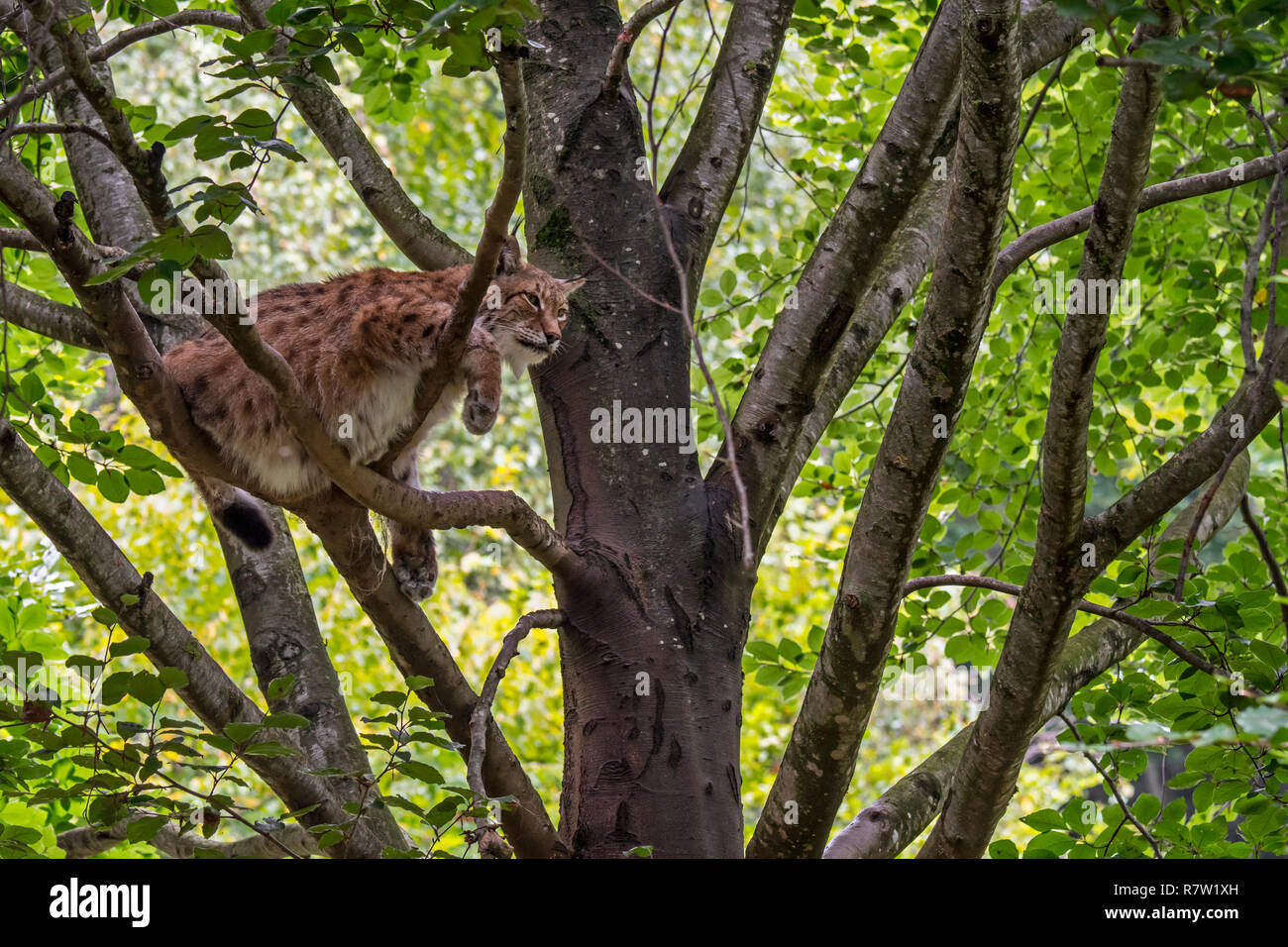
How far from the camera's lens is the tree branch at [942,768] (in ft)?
9.42

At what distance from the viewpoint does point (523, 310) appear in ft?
11.3

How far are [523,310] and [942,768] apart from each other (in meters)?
1.76

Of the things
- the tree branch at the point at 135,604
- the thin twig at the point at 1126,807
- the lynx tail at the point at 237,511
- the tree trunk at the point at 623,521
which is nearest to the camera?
the thin twig at the point at 1126,807

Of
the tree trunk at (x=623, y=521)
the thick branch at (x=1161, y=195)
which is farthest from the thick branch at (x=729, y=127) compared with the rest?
the thick branch at (x=1161, y=195)

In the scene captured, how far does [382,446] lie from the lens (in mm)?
3266

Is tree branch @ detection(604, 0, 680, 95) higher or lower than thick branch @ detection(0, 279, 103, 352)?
higher

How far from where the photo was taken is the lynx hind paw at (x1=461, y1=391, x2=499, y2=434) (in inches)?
134

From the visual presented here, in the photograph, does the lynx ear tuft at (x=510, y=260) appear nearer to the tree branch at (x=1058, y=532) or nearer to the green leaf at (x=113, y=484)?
the green leaf at (x=113, y=484)

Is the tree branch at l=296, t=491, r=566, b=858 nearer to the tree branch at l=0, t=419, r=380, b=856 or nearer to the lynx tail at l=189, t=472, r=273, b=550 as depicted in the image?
the tree branch at l=0, t=419, r=380, b=856

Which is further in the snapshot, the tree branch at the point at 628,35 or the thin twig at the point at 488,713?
the tree branch at the point at 628,35

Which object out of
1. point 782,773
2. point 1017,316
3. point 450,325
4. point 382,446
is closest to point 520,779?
point 782,773

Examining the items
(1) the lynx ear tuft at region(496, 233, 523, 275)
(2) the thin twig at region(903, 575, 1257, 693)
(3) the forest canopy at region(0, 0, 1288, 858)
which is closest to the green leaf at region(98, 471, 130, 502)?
(3) the forest canopy at region(0, 0, 1288, 858)
